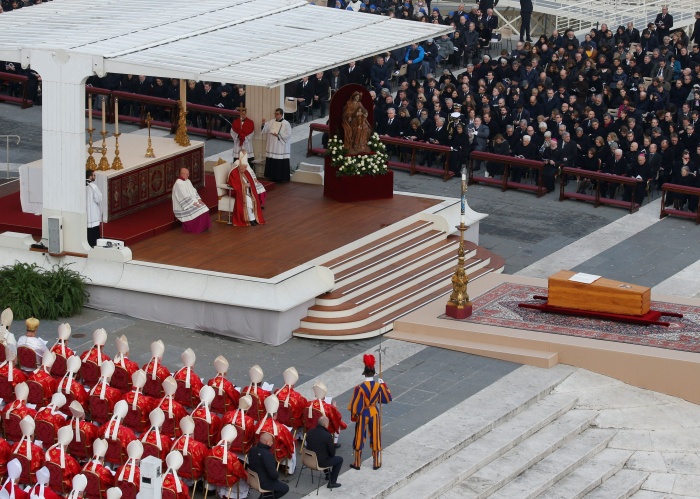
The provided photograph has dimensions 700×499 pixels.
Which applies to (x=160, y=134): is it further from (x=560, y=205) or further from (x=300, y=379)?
(x=300, y=379)

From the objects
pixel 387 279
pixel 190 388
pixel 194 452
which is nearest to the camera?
pixel 194 452

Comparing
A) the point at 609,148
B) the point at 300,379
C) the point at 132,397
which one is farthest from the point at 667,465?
the point at 609,148

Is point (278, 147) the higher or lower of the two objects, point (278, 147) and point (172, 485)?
the higher

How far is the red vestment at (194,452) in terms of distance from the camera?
20125 mm

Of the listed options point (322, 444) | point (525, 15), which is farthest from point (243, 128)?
point (525, 15)

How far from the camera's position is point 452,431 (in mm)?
22609

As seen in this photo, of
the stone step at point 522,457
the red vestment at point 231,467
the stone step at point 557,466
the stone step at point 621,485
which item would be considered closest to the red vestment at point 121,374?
the red vestment at point 231,467

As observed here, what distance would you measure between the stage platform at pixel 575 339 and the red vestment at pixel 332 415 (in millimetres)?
4433

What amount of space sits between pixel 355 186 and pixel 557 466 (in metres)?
8.95

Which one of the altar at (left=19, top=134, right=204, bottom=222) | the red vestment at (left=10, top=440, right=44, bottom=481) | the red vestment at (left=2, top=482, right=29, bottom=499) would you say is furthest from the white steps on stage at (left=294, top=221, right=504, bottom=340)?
the red vestment at (left=2, top=482, right=29, bottom=499)

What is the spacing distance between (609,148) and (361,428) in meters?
13.8

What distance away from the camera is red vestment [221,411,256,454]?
2075cm

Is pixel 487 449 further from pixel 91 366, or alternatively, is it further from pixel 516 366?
pixel 91 366

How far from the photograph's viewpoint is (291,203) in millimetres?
30031
